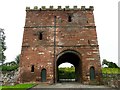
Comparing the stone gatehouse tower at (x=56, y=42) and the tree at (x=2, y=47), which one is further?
the tree at (x=2, y=47)

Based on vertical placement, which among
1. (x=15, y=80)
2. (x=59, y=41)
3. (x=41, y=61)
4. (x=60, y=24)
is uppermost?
(x=60, y=24)

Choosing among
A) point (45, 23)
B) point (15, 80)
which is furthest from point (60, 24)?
point (15, 80)

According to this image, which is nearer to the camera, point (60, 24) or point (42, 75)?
point (42, 75)

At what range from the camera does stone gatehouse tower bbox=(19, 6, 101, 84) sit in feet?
88.9

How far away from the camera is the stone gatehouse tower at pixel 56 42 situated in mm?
27109

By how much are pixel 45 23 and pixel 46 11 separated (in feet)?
5.08

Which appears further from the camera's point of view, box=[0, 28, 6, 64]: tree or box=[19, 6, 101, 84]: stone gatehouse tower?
box=[0, 28, 6, 64]: tree

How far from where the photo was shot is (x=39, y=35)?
28.5m

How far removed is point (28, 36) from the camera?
2848cm

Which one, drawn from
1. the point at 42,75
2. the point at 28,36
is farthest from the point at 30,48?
the point at 42,75

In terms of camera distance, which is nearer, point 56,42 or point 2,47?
point 56,42

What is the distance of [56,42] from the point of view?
28125mm

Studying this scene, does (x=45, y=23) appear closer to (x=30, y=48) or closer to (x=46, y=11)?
(x=46, y=11)

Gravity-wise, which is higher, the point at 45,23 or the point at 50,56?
the point at 45,23
